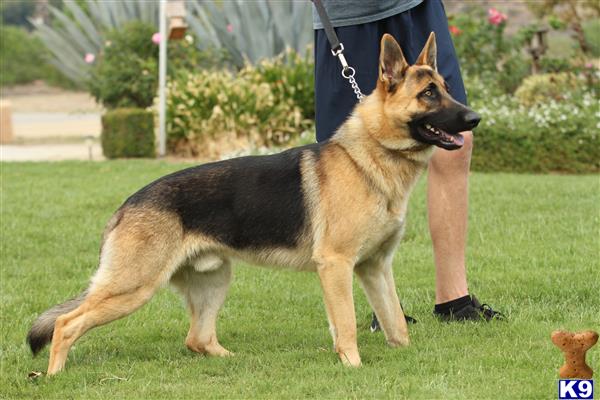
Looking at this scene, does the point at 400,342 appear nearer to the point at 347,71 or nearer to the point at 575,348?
the point at 347,71

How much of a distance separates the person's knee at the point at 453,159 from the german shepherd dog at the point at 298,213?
0.81 m

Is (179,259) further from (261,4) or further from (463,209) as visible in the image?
(261,4)

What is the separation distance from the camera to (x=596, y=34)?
72.9 feet

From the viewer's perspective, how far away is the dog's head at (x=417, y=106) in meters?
5.15

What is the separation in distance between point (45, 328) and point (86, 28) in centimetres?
1570

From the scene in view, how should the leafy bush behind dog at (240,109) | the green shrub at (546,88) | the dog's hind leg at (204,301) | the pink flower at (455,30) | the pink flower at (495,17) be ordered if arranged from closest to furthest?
the dog's hind leg at (204,301)
the leafy bush behind dog at (240,109)
the green shrub at (546,88)
the pink flower at (455,30)
the pink flower at (495,17)

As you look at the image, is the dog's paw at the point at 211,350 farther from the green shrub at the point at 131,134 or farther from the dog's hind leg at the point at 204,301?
the green shrub at the point at 131,134

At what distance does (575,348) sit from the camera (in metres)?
3.91

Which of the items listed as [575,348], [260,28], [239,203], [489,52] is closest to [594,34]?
[489,52]

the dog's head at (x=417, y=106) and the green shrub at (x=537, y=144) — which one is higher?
the dog's head at (x=417, y=106)

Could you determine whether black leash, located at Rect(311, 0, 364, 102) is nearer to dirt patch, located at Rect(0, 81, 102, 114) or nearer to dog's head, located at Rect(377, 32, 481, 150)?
dog's head, located at Rect(377, 32, 481, 150)

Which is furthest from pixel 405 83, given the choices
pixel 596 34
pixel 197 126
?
pixel 596 34

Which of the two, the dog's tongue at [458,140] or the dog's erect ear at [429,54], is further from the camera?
the dog's erect ear at [429,54]

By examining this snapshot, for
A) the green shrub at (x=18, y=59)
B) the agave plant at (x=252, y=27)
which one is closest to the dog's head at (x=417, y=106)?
the agave plant at (x=252, y=27)
